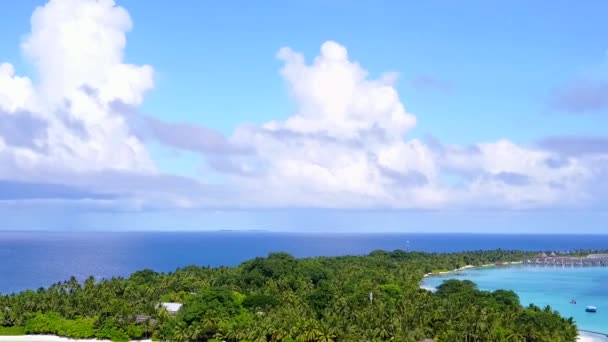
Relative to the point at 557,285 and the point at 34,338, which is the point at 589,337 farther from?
the point at 34,338

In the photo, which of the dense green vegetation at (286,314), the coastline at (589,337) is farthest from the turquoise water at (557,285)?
the dense green vegetation at (286,314)

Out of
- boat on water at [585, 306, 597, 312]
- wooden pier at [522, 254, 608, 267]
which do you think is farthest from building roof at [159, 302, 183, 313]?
wooden pier at [522, 254, 608, 267]

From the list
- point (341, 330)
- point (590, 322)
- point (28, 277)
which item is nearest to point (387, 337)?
point (341, 330)

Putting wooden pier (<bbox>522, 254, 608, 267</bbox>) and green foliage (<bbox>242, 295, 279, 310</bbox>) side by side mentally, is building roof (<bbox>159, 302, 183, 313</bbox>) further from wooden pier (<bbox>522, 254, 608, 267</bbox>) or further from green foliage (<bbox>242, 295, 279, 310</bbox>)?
wooden pier (<bbox>522, 254, 608, 267</bbox>)

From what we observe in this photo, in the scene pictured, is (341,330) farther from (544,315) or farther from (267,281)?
(267,281)

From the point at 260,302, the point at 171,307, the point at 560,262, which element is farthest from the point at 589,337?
the point at 560,262

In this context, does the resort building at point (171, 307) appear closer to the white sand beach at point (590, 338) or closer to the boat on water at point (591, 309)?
the white sand beach at point (590, 338)
